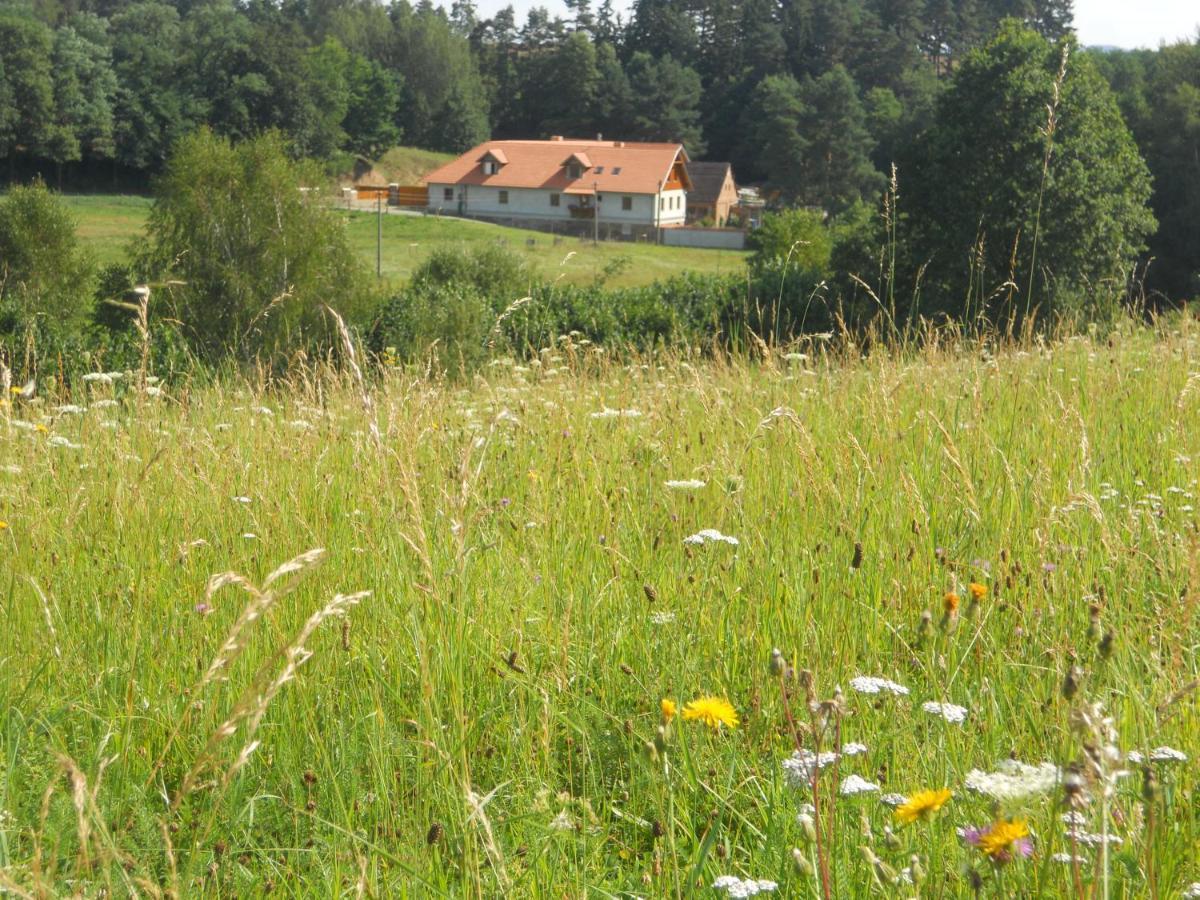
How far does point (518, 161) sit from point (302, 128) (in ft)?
51.7

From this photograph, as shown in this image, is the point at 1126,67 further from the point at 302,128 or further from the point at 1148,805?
the point at 1148,805

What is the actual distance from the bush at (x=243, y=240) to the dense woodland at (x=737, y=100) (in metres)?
14.3

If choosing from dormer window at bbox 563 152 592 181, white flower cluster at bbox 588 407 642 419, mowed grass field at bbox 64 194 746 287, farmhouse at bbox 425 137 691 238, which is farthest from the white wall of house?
white flower cluster at bbox 588 407 642 419

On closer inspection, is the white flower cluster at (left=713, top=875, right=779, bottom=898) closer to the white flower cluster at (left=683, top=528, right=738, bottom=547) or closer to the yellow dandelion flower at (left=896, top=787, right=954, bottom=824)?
the yellow dandelion flower at (left=896, top=787, right=954, bottom=824)

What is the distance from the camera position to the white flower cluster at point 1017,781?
137 cm

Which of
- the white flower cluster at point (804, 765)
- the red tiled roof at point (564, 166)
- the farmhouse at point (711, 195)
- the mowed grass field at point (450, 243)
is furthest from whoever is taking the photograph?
the farmhouse at point (711, 195)

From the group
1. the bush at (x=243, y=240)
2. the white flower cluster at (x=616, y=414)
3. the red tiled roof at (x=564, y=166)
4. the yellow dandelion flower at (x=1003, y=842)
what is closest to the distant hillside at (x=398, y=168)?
the red tiled roof at (x=564, y=166)

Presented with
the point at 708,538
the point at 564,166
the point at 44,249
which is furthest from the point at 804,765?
the point at 564,166

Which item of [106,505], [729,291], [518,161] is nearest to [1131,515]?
[106,505]

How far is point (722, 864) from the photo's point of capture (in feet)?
5.91

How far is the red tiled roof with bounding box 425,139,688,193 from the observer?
243 feet

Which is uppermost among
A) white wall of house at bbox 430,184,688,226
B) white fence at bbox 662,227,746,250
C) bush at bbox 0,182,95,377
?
white wall of house at bbox 430,184,688,226

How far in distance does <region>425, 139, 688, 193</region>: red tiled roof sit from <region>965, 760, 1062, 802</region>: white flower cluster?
239ft

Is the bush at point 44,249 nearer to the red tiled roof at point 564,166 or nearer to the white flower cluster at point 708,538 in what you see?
the white flower cluster at point 708,538
